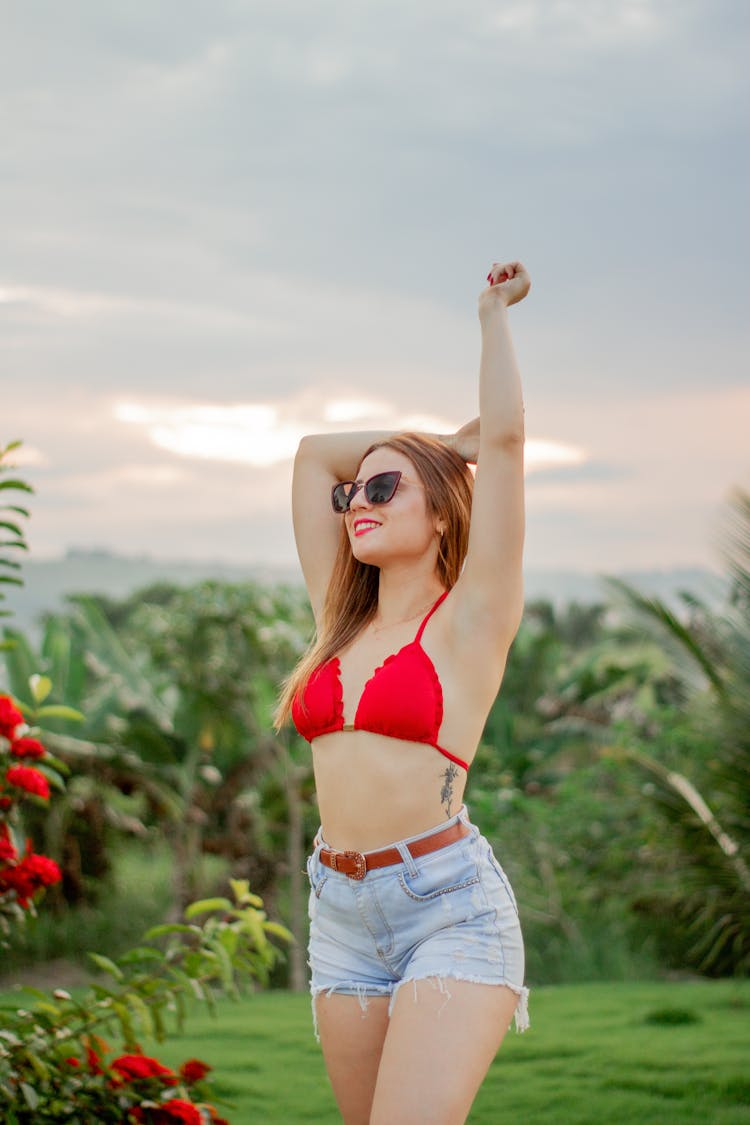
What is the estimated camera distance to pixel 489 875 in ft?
9.10

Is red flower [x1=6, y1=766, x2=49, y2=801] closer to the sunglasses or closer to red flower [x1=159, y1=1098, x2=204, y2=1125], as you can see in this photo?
red flower [x1=159, y1=1098, x2=204, y2=1125]

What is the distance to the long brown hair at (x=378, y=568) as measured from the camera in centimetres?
312

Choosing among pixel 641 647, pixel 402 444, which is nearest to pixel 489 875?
pixel 402 444

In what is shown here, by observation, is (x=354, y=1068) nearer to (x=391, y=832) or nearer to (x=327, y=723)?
(x=391, y=832)

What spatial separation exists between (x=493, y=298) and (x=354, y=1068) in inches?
67.4

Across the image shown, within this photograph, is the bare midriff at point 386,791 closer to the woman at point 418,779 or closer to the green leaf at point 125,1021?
the woman at point 418,779

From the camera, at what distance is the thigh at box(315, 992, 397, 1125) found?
2.81 metres

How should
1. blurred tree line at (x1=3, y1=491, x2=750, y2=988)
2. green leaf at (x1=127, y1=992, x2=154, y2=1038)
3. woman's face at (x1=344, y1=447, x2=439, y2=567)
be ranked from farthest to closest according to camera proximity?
blurred tree line at (x1=3, y1=491, x2=750, y2=988) < green leaf at (x1=127, y1=992, x2=154, y2=1038) < woman's face at (x1=344, y1=447, x2=439, y2=567)

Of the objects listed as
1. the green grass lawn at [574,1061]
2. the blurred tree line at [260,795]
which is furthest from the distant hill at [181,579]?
the green grass lawn at [574,1061]

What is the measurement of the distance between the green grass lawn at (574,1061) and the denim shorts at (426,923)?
11.4 feet

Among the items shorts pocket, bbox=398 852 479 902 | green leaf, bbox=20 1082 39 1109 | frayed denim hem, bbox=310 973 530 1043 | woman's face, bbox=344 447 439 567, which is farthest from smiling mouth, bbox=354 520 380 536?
green leaf, bbox=20 1082 39 1109

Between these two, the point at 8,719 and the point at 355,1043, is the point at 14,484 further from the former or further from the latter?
the point at 355,1043

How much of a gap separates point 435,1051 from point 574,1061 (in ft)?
14.7

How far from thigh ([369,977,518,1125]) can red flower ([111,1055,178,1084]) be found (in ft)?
5.33
